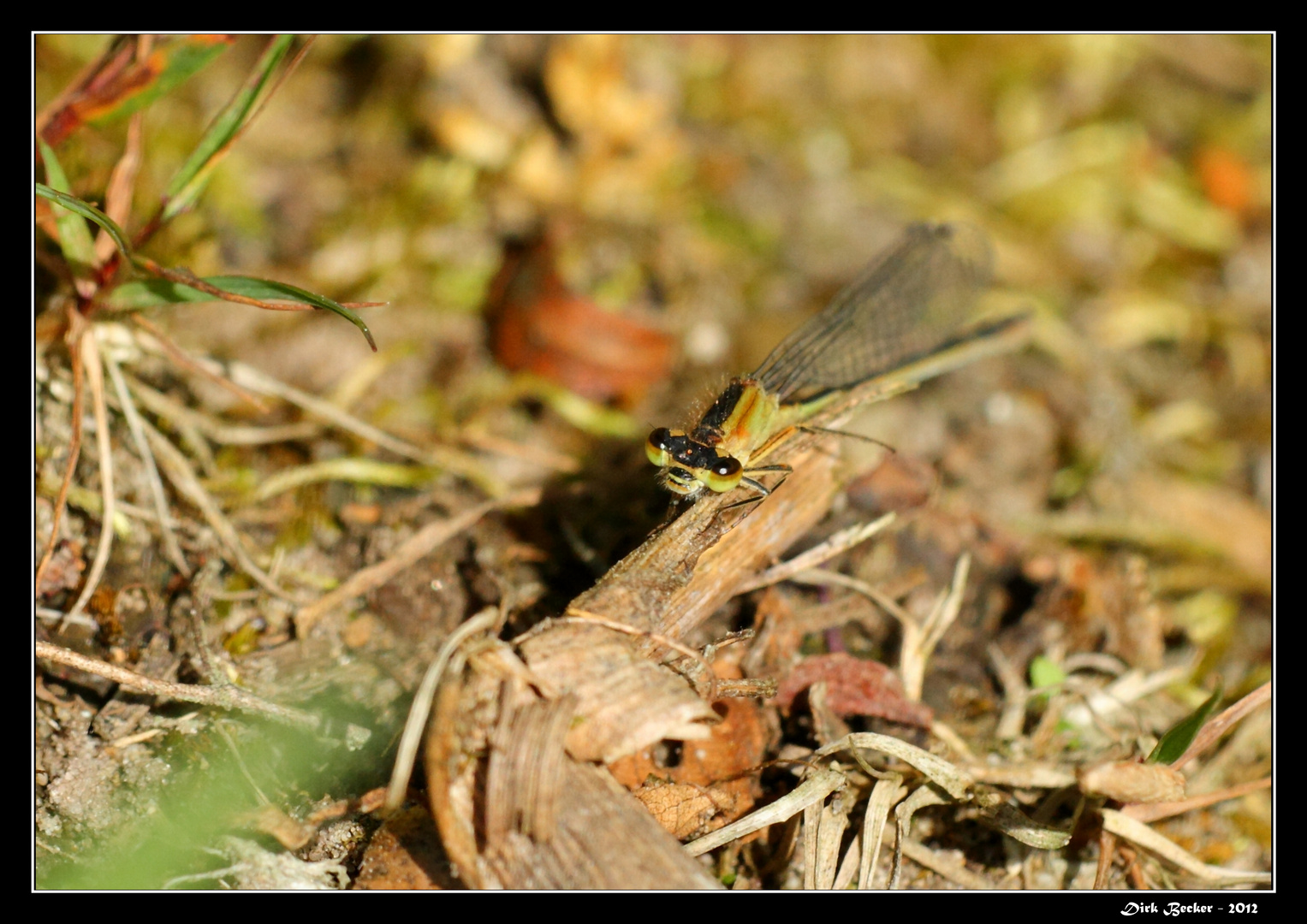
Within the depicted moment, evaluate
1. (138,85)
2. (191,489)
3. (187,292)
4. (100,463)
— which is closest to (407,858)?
(191,489)

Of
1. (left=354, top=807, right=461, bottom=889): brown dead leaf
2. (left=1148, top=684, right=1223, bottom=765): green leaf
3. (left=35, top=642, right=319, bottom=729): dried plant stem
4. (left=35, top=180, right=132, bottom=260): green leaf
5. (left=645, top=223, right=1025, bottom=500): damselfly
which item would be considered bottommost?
(left=354, top=807, right=461, bottom=889): brown dead leaf

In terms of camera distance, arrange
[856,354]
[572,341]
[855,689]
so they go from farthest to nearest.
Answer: [572,341]
[856,354]
[855,689]

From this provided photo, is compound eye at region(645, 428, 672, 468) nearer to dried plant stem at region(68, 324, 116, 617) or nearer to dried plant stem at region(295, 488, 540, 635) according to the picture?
dried plant stem at region(295, 488, 540, 635)

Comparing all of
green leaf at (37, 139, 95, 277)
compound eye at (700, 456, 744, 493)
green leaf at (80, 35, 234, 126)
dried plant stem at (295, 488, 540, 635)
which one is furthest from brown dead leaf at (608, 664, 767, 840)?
green leaf at (80, 35, 234, 126)

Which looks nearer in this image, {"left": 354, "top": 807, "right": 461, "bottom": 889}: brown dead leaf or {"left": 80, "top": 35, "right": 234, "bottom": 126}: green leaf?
{"left": 354, "top": 807, "right": 461, "bottom": 889}: brown dead leaf

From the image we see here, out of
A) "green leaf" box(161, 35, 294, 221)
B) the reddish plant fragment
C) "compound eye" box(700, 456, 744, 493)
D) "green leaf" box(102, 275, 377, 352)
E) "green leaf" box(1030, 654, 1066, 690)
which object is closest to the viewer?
"green leaf" box(102, 275, 377, 352)

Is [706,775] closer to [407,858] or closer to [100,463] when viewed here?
[407,858]
